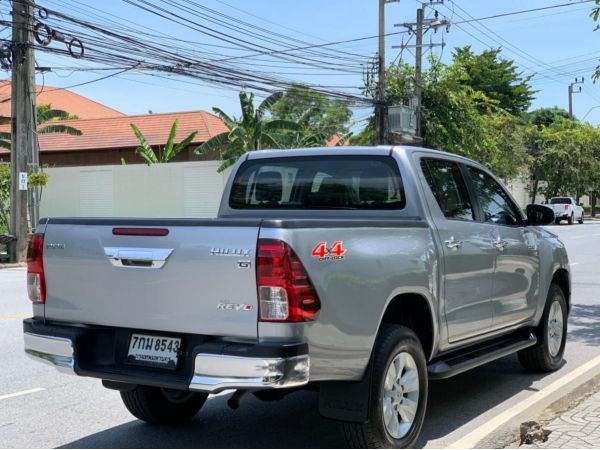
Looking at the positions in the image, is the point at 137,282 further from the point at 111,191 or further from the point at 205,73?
the point at 111,191

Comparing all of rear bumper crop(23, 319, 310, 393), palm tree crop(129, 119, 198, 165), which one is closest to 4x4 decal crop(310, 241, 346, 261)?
rear bumper crop(23, 319, 310, 393)

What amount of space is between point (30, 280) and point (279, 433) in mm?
1979

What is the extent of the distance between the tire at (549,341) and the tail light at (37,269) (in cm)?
435

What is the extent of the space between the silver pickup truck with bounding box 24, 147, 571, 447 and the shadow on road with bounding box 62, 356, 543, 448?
21 centimetres

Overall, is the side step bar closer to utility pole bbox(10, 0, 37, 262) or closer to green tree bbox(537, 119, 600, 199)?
utility pole bbox(10, 0, 37, 262)

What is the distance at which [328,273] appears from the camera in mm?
3760

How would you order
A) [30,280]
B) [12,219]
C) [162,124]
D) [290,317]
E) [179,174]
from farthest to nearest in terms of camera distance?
[162,124]
[179,174]
[12,219]
[30,280]
[290,317]

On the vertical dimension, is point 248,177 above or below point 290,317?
above

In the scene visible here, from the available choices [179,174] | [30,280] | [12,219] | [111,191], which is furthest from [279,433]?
[111,191]

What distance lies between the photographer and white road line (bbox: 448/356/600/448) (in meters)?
4.62

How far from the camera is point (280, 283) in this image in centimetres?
357

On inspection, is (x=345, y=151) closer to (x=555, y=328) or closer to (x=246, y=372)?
(x=246, y=372)

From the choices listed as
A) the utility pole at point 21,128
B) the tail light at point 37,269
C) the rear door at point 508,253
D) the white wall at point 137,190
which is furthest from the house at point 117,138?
the tail light at point 37,269

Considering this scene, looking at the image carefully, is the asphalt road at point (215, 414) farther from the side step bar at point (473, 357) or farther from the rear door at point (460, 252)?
the rear door at point (460, 252)
